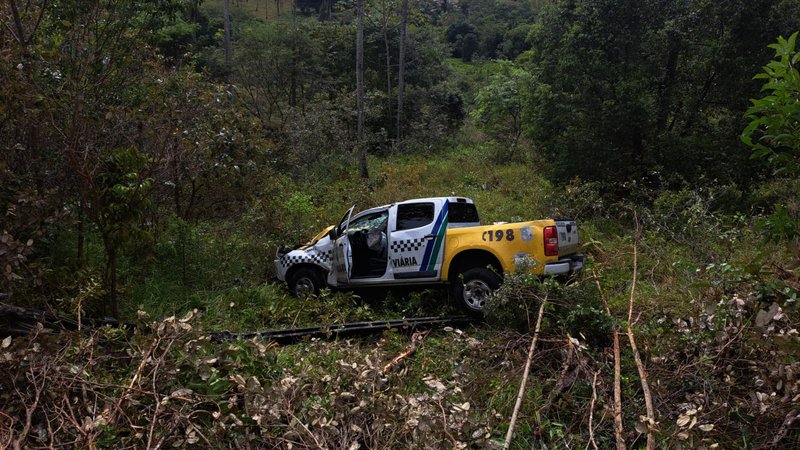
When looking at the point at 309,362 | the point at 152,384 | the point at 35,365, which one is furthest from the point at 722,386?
the point at 35,365

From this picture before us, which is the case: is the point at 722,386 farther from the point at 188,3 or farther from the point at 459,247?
the point at 188,3

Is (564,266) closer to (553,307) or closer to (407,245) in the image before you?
(553,307)

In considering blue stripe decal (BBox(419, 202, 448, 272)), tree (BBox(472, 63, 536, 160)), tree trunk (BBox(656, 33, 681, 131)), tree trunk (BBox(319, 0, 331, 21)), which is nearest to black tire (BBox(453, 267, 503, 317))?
blue stripe decal (BBox(419, 202, 448, 272))

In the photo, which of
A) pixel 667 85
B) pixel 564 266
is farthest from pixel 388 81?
pixel 564 266

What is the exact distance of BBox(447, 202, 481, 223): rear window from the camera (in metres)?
8.38

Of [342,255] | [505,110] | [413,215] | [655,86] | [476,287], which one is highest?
[655,86]

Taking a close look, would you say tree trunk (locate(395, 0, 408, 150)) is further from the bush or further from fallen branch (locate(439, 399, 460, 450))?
fallen branch (locate(439, 399, 460, 450))

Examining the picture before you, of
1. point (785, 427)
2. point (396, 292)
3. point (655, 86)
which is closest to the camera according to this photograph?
point (785, 427)

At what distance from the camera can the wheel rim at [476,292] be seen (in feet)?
24.6

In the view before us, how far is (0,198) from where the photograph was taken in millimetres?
5949

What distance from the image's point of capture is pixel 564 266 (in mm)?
7273

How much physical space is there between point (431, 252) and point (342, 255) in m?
1.46

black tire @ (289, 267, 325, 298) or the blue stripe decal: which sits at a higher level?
the blue stripe decal

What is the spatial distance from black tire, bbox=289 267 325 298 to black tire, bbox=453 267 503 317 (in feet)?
8.84
